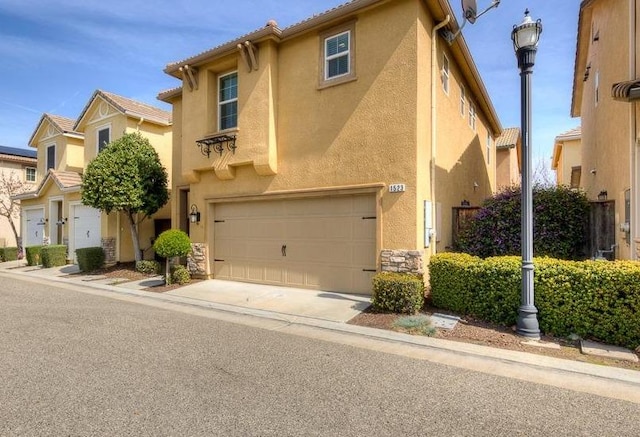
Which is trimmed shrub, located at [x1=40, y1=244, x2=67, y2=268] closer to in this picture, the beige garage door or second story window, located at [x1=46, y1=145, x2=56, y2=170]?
second story window, located at [x1=46, y1=145, x2=56, y2=170]

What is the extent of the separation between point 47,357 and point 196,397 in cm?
278

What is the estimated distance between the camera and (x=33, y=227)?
20.2 meters

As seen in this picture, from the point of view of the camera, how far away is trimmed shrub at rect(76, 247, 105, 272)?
14500mm

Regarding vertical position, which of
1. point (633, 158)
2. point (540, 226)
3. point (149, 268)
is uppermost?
point (633, 158)

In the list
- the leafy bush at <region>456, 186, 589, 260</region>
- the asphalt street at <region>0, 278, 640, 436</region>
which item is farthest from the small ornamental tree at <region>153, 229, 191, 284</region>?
the leafy bush at <region>456, 186, 589, 260</region>

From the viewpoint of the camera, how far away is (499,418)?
3625 millimetres

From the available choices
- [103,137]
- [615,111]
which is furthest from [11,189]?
[615,111]

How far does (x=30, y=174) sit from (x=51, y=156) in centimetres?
749

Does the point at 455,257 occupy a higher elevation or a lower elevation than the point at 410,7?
lower

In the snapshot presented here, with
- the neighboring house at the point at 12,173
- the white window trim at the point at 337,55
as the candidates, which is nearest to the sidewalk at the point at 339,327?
the white window trim at the point at 337,55

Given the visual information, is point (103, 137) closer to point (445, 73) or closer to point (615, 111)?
point (445, 73)

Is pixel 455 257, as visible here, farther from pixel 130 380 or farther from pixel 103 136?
pixel 103 136

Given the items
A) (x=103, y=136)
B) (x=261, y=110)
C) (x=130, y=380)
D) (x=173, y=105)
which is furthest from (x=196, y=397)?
(x=103, y=136)

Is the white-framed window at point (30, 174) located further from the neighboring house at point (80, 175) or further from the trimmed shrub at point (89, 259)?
the trimmed shrub at point (89, 259)
